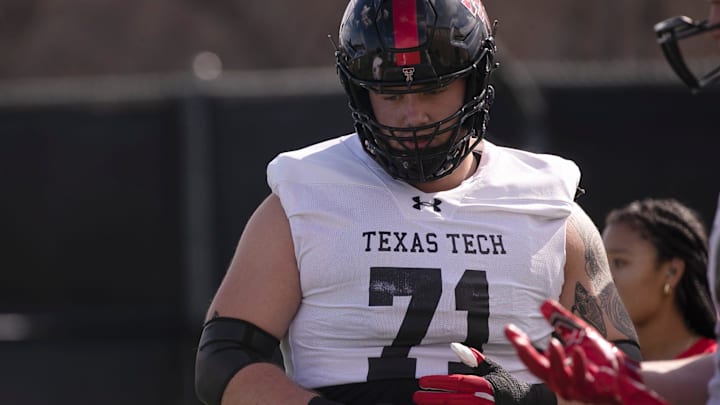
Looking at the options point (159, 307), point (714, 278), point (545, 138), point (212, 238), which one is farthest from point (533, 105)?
point (714, 278)

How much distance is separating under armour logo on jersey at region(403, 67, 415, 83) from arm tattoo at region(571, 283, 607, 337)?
2.38 ft

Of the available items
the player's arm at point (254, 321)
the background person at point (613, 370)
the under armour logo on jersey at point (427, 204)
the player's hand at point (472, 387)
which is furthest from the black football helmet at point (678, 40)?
the player's arm at point (254, 321)

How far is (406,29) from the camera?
11.2ft

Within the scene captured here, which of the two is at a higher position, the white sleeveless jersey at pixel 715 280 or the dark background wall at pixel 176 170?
the white sleeveless jersey at pixel 715 280

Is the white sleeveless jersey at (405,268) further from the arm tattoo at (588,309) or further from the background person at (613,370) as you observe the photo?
the background person at (613,370)

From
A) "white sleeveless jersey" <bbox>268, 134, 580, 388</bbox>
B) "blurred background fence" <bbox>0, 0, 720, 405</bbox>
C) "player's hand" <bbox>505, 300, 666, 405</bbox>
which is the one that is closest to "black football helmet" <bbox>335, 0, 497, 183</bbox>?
"white sleeveless jersey" <bbox>268, 134, 580, 388</bbox>

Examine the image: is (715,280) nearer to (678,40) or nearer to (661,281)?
(678,40)

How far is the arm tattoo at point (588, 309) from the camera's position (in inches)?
135

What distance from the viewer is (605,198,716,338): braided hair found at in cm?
482

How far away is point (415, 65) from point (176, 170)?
4.77m

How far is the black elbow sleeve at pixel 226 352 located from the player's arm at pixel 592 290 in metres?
0.82

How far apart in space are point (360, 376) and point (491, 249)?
19.3 inches

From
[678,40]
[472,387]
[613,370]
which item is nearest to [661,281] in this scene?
[678,40]

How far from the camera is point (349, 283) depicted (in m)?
3.32
